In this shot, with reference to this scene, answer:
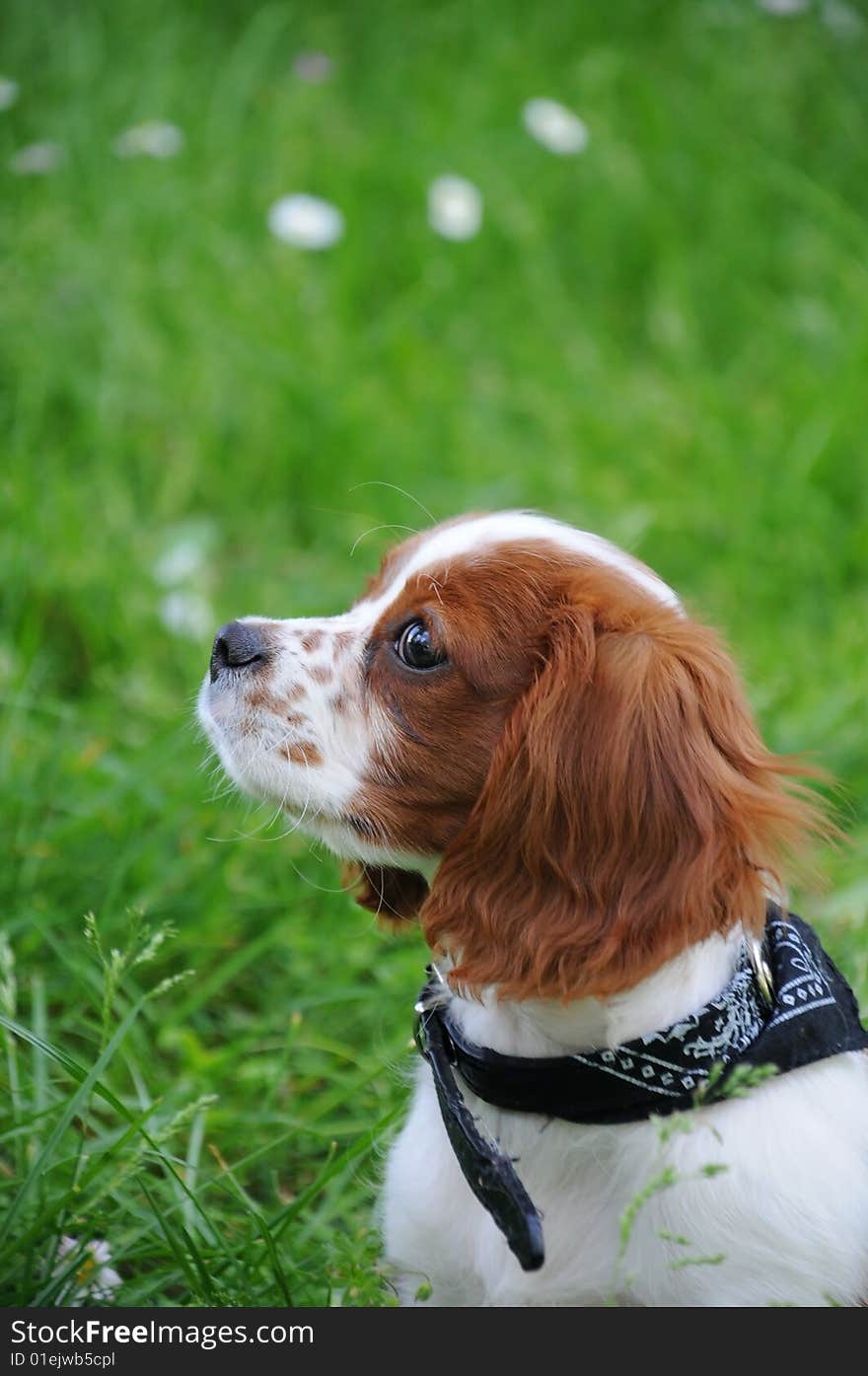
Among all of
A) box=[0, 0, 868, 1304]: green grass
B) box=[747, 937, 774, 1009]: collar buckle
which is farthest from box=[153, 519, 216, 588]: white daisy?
box=[747, 937, 774, 1009]: collar buckle

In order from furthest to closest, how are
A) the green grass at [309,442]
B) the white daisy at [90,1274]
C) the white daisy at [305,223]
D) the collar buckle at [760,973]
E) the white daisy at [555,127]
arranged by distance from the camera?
the white daisy at [555,127] < the white daisy at [305,223] < the green grass at [309,442] < the white daisy at [90,1274] < the collar buckle at [760,973]

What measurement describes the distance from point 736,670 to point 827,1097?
0.54 m

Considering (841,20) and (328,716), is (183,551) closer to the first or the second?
(328,716)

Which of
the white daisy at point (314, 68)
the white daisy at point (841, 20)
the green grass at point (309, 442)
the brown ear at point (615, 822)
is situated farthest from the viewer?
the white daisy at point (841, 20)

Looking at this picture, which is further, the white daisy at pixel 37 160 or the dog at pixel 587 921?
the white daisy at pixel 37 160

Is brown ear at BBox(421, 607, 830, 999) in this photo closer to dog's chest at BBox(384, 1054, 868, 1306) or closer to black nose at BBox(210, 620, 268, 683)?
dog's chest at BBox(384, 1054, 868, 1306)

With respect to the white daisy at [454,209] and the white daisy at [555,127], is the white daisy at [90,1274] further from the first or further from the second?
the white daisy at [555,127]

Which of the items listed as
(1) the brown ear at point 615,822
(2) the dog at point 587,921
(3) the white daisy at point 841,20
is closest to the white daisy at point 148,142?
(3) the white daisy at point 841,20

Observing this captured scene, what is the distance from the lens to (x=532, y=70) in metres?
5.65

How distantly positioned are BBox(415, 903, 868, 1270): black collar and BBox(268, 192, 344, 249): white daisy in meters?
3.24

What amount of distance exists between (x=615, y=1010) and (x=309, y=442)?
2.73m

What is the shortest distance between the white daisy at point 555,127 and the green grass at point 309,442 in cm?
22

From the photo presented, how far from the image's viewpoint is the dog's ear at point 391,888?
2.10 metres

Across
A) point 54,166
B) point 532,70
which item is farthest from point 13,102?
point 532,70
